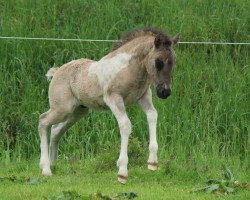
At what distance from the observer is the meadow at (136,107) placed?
10.9 metres

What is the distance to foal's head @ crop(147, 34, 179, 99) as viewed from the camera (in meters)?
9.44

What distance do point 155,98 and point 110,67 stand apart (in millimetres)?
3817

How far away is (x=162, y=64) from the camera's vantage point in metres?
9.50

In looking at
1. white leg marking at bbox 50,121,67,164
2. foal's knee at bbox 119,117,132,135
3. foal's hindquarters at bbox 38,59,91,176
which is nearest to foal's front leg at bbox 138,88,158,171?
foal's knee at bbox 119,117,132,135

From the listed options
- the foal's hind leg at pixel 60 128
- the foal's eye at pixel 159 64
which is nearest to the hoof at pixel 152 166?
the foal's eye at pixel 159 64

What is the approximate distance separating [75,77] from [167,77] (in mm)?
1946

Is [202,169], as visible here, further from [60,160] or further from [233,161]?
[60,160]

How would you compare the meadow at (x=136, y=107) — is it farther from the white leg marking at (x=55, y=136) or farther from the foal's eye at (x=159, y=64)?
the foal's eye at (x=159, y=64)

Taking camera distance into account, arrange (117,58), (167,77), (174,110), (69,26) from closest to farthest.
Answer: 1. (167,77)
2. (117,58)
3. (174,110)
4. (69,26)

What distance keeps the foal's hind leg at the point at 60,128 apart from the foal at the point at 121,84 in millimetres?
15

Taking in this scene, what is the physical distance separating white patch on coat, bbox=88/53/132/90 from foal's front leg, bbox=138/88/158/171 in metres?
0.51

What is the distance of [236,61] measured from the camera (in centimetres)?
1515

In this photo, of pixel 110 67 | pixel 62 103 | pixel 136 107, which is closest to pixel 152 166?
pixel 110 67

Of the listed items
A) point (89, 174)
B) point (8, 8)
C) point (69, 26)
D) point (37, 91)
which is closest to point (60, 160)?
point (89, 174)
